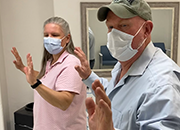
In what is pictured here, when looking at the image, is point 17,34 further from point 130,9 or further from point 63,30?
point 130,9

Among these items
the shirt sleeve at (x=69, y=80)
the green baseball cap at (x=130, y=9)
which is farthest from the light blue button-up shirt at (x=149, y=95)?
the shirt sleeve at (x=69, y=80)

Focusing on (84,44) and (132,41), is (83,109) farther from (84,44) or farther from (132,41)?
(84,44)

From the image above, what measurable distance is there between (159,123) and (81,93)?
64 cm

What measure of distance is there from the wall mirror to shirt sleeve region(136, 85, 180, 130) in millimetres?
1416

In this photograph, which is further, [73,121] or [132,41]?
[73,121]

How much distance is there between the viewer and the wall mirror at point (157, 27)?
2.01 meters

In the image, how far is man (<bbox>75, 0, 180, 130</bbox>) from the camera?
63cm

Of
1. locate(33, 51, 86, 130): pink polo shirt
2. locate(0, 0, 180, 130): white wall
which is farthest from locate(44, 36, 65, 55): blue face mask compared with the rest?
locate(0, 0, 180, 130): white wall

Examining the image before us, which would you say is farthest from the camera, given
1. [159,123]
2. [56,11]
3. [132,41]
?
[56,11]

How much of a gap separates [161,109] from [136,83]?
0.16 m

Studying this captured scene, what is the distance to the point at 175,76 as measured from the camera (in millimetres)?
718

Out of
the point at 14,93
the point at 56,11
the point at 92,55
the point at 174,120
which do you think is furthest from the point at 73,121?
the point at 14,93

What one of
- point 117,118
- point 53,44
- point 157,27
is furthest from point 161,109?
point 157,27

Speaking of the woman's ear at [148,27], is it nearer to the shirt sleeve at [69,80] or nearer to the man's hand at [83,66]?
the man's hand at [83,66]
